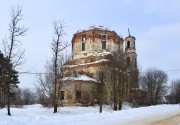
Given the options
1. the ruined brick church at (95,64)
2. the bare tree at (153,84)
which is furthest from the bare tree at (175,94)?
the ruined brick church at (95,64)

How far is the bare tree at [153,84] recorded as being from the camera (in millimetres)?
66725

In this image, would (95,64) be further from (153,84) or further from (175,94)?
(175,94)

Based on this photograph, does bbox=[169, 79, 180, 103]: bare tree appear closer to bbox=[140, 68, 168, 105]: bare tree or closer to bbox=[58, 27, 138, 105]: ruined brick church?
bbox=[140, 68, 168, 105]: bare tree

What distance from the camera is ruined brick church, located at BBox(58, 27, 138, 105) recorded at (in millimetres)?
48188

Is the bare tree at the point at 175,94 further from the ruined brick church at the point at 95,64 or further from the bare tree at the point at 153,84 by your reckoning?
the ruined brick church at the point at 95,64

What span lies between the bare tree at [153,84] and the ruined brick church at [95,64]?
727cm

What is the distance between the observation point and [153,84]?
2773 inches

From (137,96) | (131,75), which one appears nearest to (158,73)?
(137,96)

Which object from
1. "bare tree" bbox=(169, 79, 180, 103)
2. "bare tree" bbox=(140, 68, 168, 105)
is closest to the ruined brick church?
"bare tree" bbox=(140, 68, 168, 105)

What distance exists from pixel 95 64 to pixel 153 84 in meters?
17.7

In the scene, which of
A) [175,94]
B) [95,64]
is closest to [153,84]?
[95,64]

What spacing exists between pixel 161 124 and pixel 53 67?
23.2 metres

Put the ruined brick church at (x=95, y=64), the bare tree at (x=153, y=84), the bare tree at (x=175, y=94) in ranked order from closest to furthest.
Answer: the ruined brick church at (x=95, y=64), the bare tree at (x=153, y=84), the bare tree at (x=175, y=94)

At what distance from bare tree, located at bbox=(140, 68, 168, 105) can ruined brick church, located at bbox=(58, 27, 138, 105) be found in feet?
23.9
